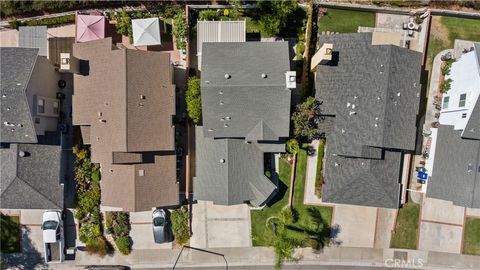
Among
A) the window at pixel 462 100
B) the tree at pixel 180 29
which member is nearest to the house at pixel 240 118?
the tree at pixel 180 29

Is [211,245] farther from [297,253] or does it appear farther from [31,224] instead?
[31,224]

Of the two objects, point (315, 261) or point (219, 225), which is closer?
point (219, 225)

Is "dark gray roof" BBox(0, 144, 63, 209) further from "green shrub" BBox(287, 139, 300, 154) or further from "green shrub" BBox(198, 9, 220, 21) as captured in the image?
"green shrub" BBox(287, 139, 300, 154)

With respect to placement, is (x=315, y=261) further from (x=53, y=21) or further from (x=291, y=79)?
(x=53, y=21)

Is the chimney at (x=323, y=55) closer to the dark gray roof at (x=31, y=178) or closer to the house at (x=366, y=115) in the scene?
the house at (x=366, y=115)

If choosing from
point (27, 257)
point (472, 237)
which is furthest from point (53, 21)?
point (472, 237)

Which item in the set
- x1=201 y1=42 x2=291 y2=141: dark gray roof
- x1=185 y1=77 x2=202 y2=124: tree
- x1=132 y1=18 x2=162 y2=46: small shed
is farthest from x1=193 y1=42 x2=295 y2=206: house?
x1=132 y1=18 x2=162 y2=46: small shed

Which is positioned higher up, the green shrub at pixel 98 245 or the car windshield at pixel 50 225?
the car windshield at pixel 50 225
